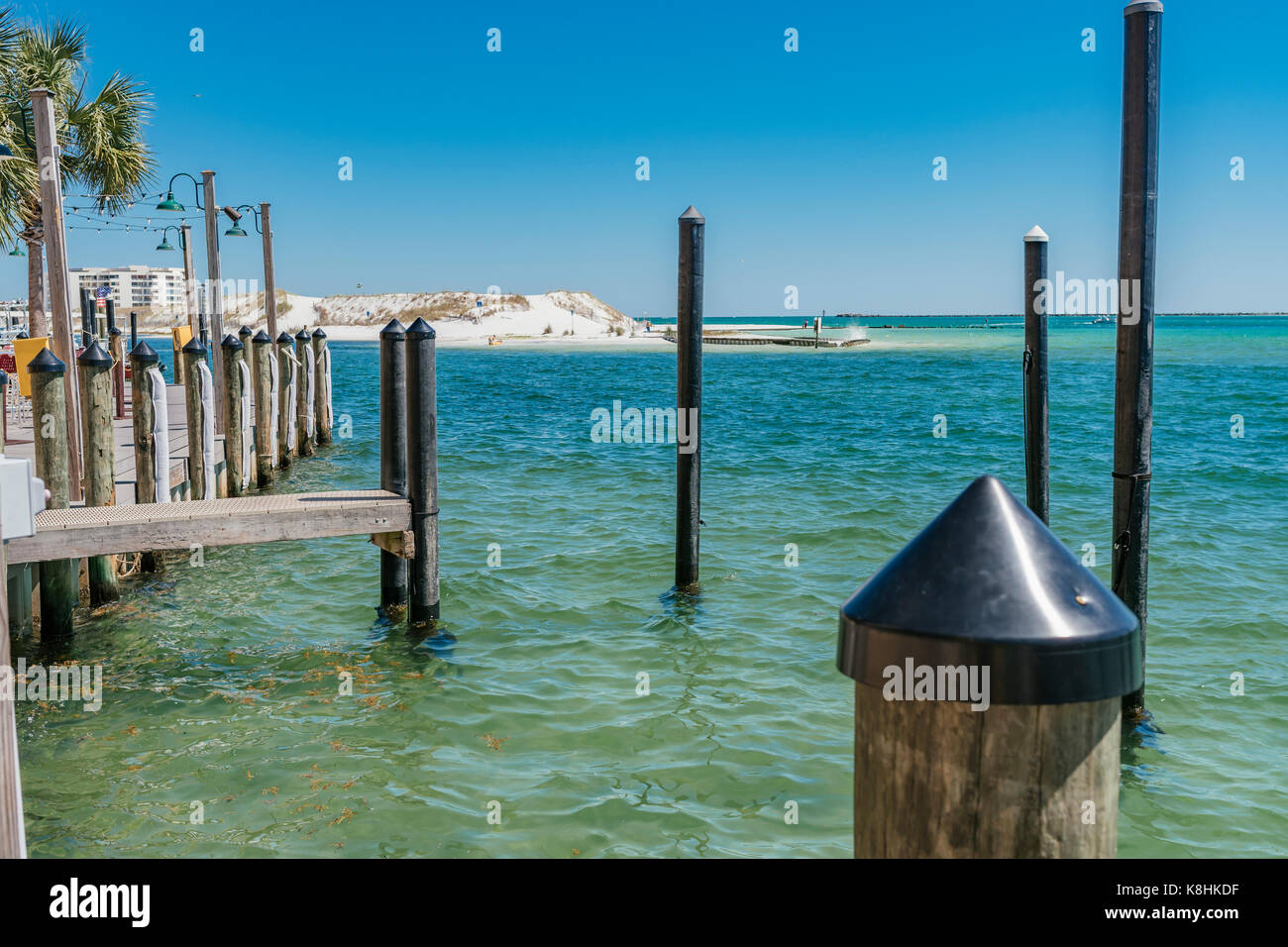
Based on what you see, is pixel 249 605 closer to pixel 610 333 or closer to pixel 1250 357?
pixel 1250 357

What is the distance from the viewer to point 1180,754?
7.20 m

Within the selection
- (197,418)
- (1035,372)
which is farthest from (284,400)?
(1035,372)

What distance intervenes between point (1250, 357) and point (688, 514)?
2898 inches

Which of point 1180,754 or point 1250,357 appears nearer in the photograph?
point 1180,754

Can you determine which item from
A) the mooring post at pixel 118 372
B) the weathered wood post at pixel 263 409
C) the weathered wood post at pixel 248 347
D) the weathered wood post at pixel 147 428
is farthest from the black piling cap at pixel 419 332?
the mooring post at pixel 118 372

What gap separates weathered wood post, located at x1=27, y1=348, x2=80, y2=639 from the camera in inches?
336

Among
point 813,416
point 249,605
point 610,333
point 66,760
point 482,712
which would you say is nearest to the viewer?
point 66,760

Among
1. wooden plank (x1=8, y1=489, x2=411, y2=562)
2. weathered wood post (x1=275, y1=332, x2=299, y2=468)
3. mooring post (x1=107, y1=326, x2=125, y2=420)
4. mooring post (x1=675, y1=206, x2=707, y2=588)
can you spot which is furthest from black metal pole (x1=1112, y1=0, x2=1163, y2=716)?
mooring post (x1=107, y1=326, x2=125, y2=420)

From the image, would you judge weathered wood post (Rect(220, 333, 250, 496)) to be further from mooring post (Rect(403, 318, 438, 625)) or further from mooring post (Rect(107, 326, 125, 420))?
mooring post (Rect(403, 318, 438, 625))

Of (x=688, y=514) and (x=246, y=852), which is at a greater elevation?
(x=688, y=514)

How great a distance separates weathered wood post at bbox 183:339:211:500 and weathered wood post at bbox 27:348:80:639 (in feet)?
10.2

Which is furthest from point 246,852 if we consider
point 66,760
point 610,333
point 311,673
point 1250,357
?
point 610,333

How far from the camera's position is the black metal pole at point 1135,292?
6176 mm

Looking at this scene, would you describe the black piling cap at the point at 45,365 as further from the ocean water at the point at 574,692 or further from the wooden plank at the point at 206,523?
the ocean water at the point at 574,692
